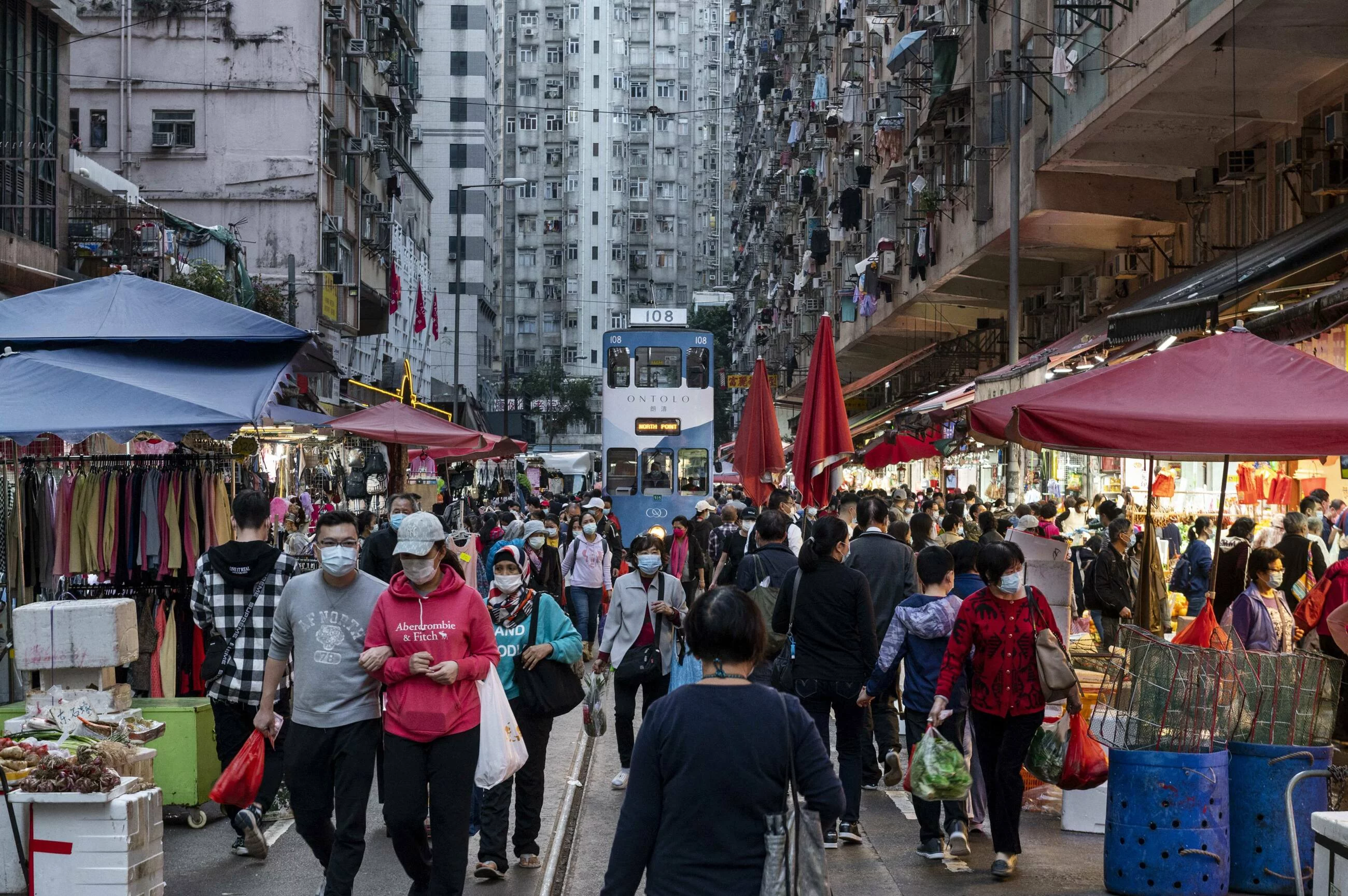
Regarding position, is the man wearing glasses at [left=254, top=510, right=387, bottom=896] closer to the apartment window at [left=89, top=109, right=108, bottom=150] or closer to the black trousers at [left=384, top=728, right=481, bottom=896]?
the black trousers at [left=384, top=728, right=481, bottom=896]

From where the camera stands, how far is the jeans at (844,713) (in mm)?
8023

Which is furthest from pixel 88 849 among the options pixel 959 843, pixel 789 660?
pixel 959 843

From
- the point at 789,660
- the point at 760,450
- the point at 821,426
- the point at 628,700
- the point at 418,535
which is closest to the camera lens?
the point at 418,535

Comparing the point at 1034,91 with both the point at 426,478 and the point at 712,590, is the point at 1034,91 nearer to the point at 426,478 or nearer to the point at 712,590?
the point at 426,478

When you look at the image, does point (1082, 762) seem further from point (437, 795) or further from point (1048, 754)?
point (437, 795)

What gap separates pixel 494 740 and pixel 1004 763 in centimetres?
254

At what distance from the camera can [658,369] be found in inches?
1110

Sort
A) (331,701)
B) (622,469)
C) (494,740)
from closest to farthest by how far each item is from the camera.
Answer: (331,701) < (494,740) < (622,469)

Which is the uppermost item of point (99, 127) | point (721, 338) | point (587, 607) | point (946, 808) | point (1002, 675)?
point (99, 127)

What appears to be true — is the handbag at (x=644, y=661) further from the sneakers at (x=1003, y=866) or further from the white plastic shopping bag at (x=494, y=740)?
the white plastic shopping bag at (x=494, y=740)

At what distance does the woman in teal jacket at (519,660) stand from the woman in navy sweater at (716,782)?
335 centimetres

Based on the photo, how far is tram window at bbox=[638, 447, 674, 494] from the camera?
93.4 ft

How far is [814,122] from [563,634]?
40.3 meters

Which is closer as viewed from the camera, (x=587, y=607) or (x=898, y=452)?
(x=587, y=607)
